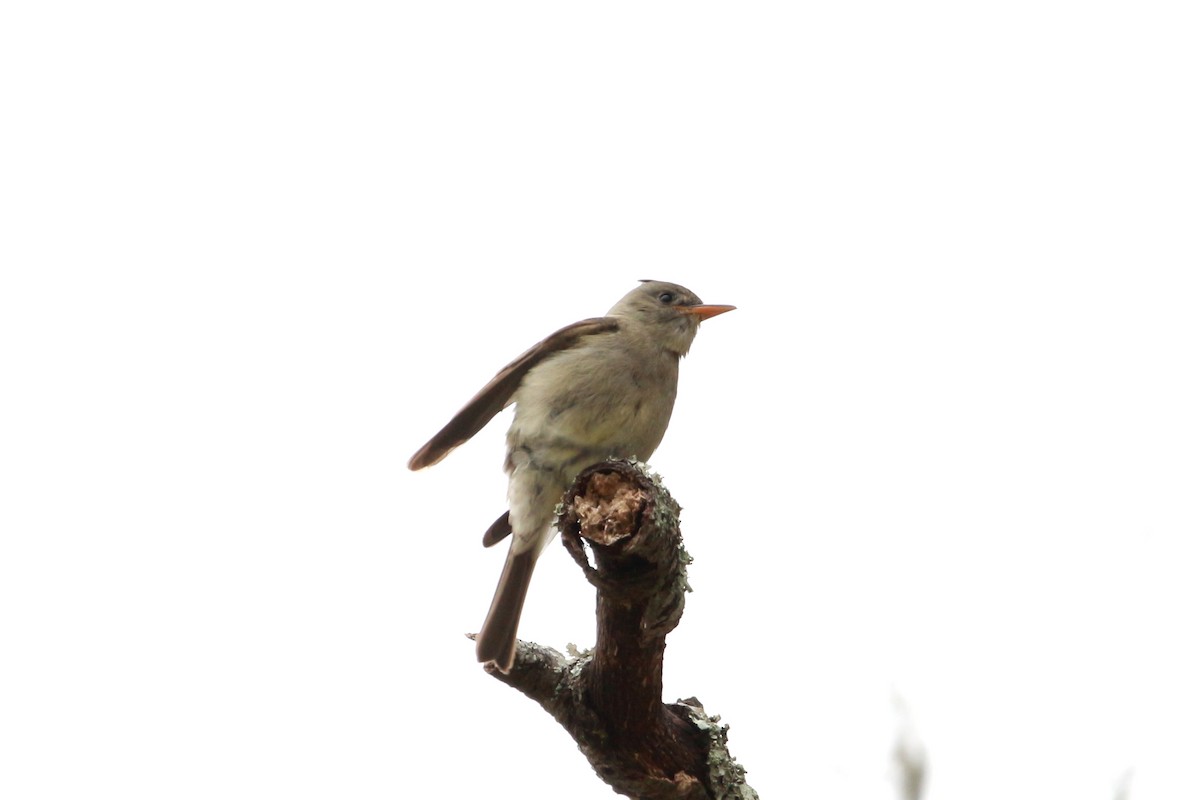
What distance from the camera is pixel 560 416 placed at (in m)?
→ 5.83

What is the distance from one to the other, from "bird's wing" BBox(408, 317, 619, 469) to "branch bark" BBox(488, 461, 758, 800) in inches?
65.7

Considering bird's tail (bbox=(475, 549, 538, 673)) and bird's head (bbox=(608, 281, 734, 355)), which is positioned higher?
bird's head (bbox=(608, 281, 734, 355))

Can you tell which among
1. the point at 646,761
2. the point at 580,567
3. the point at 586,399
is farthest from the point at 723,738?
the point at 586,399

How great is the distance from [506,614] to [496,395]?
125 cm

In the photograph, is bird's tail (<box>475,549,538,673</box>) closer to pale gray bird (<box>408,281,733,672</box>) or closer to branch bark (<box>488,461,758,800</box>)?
pale gray bird (<box>408,281,733,672</box>)

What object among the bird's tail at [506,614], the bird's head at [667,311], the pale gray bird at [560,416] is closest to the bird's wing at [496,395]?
the pale gray bird at [560,416]

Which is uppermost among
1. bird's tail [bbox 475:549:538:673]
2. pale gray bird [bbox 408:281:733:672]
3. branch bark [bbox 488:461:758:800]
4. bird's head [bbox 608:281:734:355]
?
bird's head [bbox 608:281:734:355]

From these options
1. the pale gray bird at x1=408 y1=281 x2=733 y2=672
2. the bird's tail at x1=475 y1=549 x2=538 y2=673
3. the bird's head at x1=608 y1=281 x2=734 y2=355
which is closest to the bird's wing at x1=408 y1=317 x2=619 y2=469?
the pale gray bird at x1=408 y1=281 x2=733 y2=672

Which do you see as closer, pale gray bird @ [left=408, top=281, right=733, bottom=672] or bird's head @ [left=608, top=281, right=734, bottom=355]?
pale gray bird @ [left=408, top=281, right=733, bottom=672]

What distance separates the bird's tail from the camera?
478cm

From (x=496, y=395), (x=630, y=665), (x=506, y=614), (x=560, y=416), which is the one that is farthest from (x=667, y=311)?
(x=630, y=665)

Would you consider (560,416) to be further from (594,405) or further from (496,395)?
(496,395)

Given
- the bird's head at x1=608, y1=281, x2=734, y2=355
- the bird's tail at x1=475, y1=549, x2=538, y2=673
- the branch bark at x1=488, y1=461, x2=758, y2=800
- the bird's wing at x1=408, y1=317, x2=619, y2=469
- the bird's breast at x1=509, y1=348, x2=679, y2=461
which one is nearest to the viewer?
the branch bark at x1=488, y1=461, x2=758, y2=800

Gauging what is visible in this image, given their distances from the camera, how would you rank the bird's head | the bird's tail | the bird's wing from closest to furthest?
the bird's tail → the bird's wing → the bird's head
